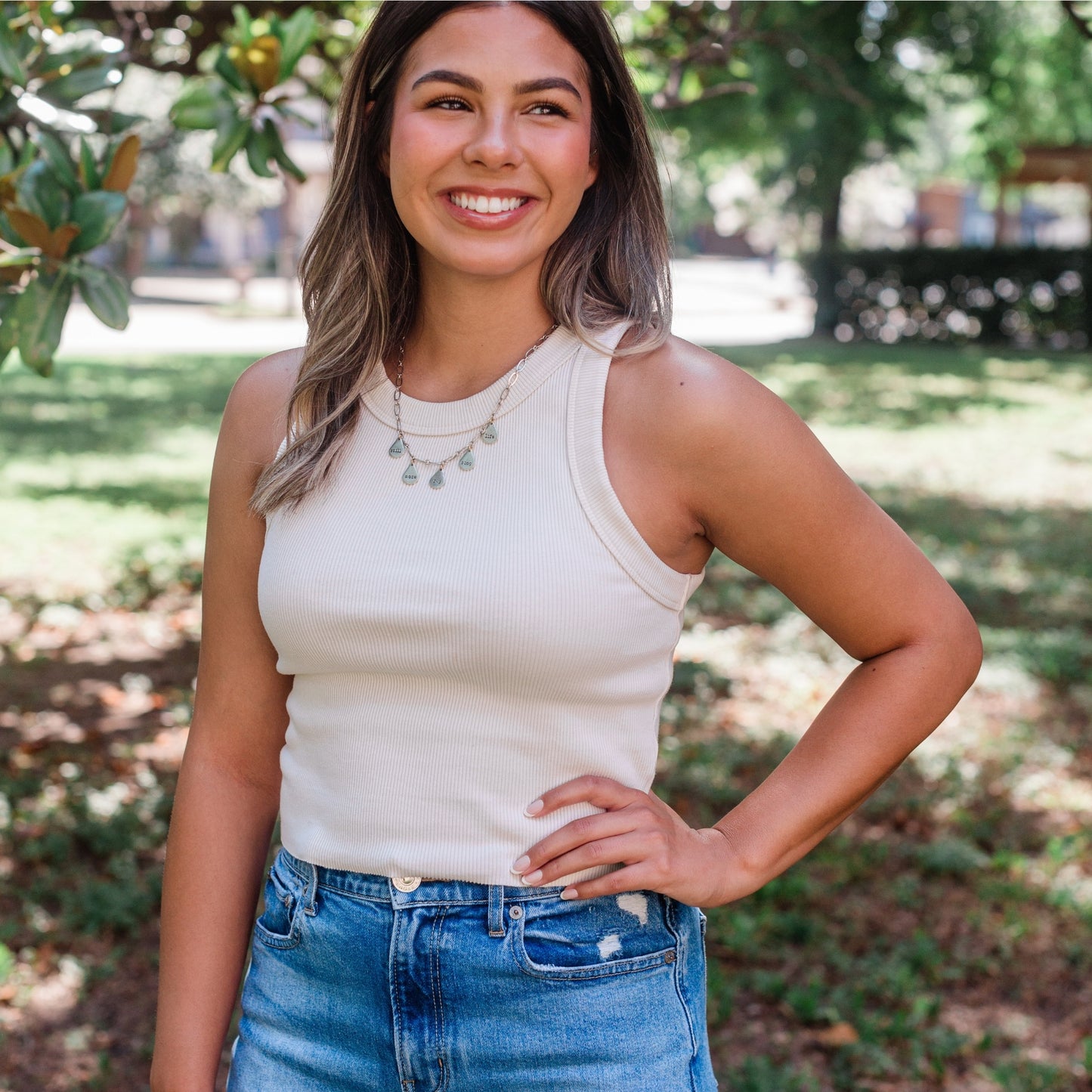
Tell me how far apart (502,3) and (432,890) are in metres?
1.13

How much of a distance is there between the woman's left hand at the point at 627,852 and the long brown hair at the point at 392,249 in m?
0.55

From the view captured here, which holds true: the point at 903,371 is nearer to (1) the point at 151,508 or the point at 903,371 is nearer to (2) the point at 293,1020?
(1) the point at 151,508

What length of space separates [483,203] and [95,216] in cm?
96

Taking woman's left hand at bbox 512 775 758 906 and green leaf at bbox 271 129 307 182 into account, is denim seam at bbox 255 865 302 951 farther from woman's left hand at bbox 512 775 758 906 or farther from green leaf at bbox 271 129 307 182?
green leaf at bbox 271 129 307 182

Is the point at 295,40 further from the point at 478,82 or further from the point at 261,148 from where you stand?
the point at 478,82

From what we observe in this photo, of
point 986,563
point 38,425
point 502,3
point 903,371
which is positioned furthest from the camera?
point 903,371

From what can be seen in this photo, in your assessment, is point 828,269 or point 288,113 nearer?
point 288,113

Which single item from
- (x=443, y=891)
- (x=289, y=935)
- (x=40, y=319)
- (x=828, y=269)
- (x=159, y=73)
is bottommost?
(x=828, y=269)

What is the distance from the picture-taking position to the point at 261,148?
2789mm

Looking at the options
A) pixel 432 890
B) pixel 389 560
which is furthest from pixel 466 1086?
pixel 389 560

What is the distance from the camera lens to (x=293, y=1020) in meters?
1.67

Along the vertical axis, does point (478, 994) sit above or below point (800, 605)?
below

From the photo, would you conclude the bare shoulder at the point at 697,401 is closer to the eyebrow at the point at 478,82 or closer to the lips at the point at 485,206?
the lips at the point at 485,206

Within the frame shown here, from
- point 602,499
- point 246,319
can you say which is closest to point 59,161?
point 602,499
